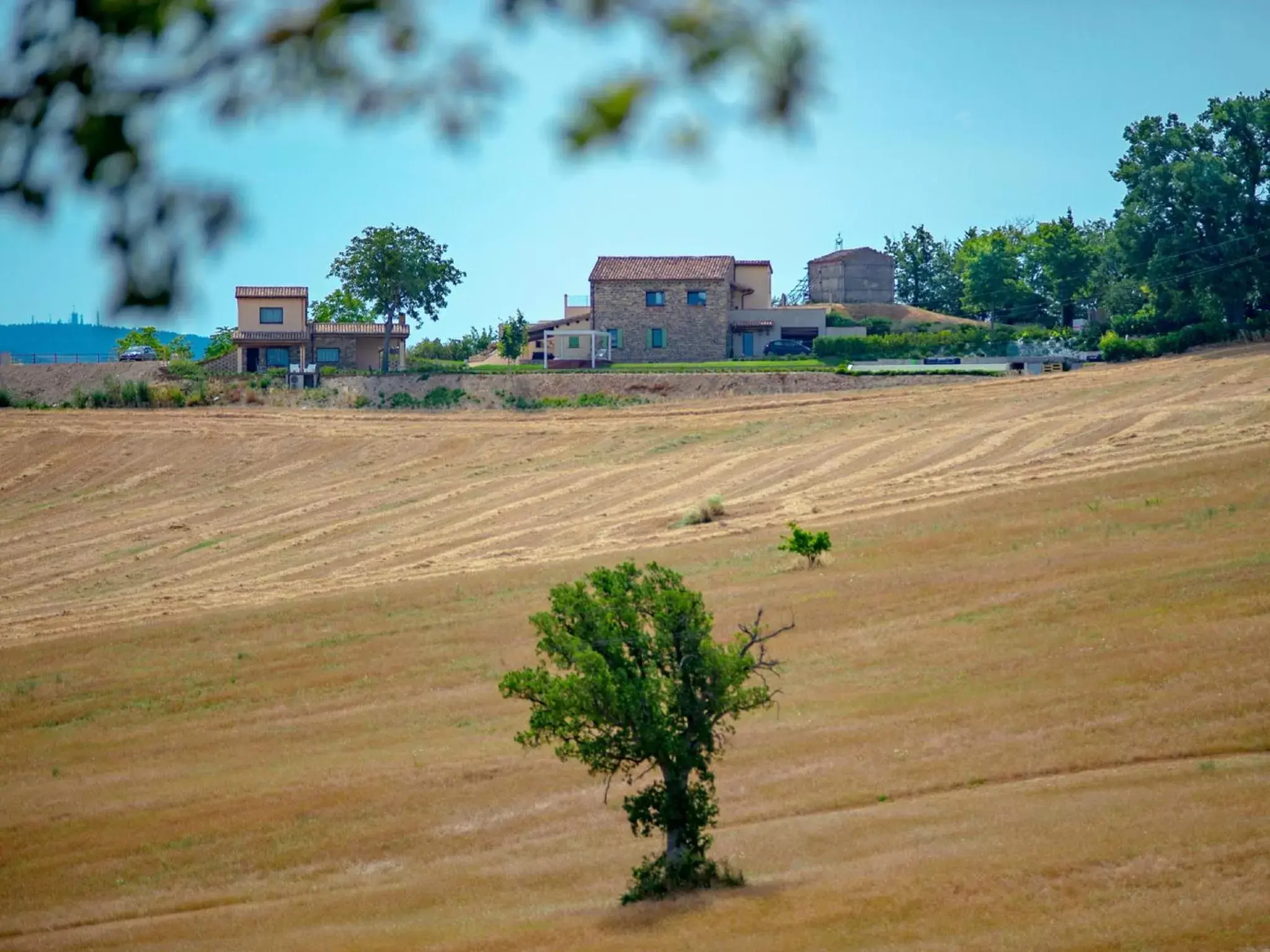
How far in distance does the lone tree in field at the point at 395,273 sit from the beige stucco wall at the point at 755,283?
913 inches

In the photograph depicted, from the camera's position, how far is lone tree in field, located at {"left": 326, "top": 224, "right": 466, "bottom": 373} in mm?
99375

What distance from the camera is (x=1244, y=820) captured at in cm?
1920

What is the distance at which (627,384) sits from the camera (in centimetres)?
8425

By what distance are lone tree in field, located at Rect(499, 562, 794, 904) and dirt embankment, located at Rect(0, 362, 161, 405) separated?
82.8 meters

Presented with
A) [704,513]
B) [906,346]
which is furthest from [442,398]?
[704,513]

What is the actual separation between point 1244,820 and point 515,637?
21140mm

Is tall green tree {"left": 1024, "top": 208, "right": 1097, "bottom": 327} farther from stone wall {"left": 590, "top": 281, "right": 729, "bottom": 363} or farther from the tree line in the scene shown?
stone wall {"left": 590, "top": 281, "right": 729, "bottom": 363}

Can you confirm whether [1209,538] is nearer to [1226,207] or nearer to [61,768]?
[61,768]

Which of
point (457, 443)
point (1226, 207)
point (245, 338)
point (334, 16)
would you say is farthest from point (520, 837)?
point (245, 338)

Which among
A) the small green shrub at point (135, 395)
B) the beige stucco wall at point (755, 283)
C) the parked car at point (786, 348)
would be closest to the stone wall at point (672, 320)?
the parked car at point (786, 348)

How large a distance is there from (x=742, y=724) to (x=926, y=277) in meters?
118

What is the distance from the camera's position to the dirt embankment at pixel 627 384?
266 ft

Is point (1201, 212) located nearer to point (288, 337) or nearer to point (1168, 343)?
point (1168, 343)

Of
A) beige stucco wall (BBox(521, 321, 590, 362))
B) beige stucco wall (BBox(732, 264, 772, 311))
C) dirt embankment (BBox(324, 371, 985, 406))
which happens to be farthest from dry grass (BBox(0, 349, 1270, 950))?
beige stucco wall (BBox(732, 264, 772, 311))
